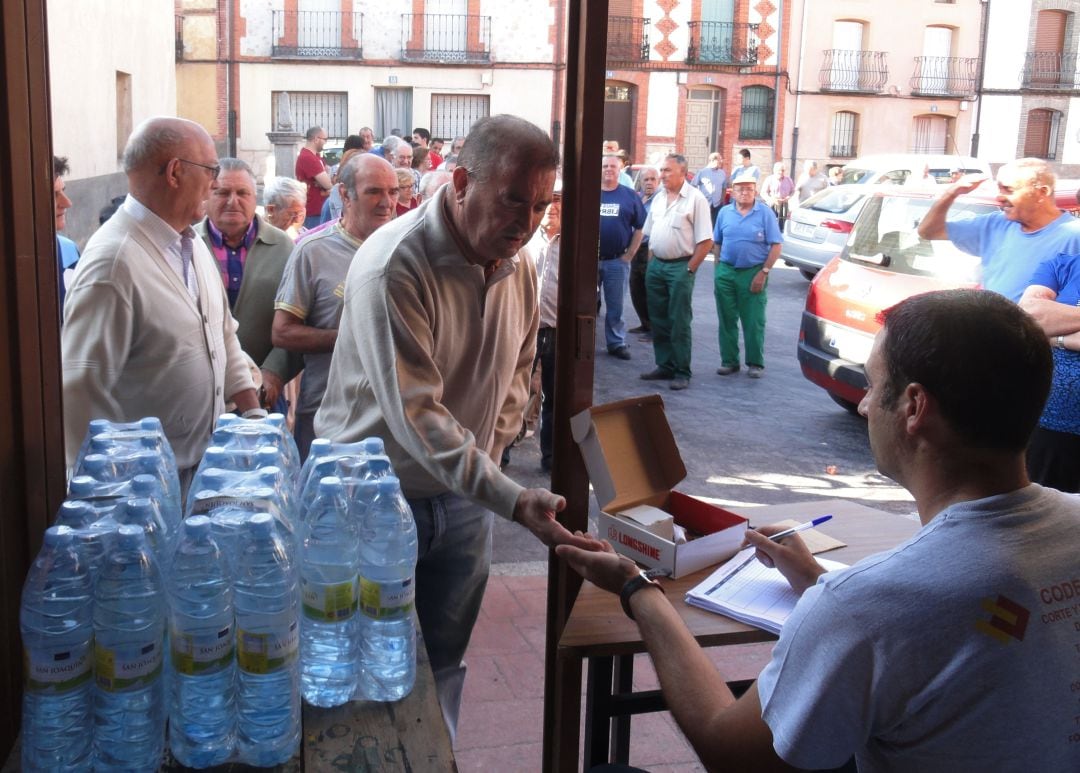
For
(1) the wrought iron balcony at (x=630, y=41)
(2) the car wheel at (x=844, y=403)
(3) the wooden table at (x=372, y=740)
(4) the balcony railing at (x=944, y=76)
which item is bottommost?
(2) the car wheel at (x=844, y=403)

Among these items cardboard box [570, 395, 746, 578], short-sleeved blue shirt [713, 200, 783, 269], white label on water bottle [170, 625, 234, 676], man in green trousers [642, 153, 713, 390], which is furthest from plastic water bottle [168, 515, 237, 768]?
short-sleeved blue shirt [713, 200, 783, 269]

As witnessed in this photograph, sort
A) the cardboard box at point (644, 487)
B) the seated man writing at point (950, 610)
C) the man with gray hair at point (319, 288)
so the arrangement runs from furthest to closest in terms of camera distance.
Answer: the man with gray hair at point (319, 288) < the cardboard box at point (644, 487) < the seated man writing at point (950, 610)

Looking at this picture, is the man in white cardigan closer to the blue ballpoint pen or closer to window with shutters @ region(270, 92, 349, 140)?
the blue ballpoint pen

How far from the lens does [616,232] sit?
9.41 m

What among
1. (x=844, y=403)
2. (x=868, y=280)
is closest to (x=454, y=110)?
(x=844, y=403)

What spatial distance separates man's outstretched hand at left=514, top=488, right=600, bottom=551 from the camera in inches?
88.6

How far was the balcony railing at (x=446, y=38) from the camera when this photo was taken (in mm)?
30703

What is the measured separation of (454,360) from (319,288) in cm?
193

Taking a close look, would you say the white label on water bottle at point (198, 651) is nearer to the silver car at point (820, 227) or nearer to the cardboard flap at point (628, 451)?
the cardboard flap at point (628, 451)

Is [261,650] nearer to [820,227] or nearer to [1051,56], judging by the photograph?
[820,227]

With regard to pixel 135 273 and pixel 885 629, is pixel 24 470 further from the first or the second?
pixel 885 629

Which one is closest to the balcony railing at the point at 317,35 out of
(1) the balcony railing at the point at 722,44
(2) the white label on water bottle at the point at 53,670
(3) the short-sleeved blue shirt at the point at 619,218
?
(1) the balcony railing at the point at 722,44

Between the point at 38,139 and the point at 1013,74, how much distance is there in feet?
118

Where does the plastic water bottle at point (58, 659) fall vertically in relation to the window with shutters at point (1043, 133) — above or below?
below
